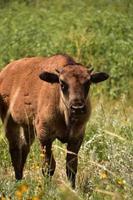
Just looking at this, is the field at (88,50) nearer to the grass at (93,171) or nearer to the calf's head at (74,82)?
the grass at (93,171)

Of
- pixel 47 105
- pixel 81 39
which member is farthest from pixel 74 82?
pixel 81 39

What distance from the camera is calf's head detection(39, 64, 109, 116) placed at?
8.30 meters

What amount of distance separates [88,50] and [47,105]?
8.22m

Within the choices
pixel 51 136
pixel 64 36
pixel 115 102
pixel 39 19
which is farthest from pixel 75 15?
pixel 51 136

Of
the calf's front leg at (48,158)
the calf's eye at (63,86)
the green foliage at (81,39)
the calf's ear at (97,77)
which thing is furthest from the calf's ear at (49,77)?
the green foliage at (81,39)

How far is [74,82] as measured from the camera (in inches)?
337

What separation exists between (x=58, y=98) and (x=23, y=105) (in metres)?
0.74

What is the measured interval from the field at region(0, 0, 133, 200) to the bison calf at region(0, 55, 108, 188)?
187 mm

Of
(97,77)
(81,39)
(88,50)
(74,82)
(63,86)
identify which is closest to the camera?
(74,82)

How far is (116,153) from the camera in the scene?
27.0 feet

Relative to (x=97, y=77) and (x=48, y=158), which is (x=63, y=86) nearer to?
(x=97, y=77)

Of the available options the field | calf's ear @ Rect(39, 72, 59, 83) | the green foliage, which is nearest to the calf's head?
calf's ear @ Rect(39, 72, 59, 83)

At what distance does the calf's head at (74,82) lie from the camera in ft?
27.2

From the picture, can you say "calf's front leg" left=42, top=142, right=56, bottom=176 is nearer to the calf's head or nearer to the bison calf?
the bison calf
